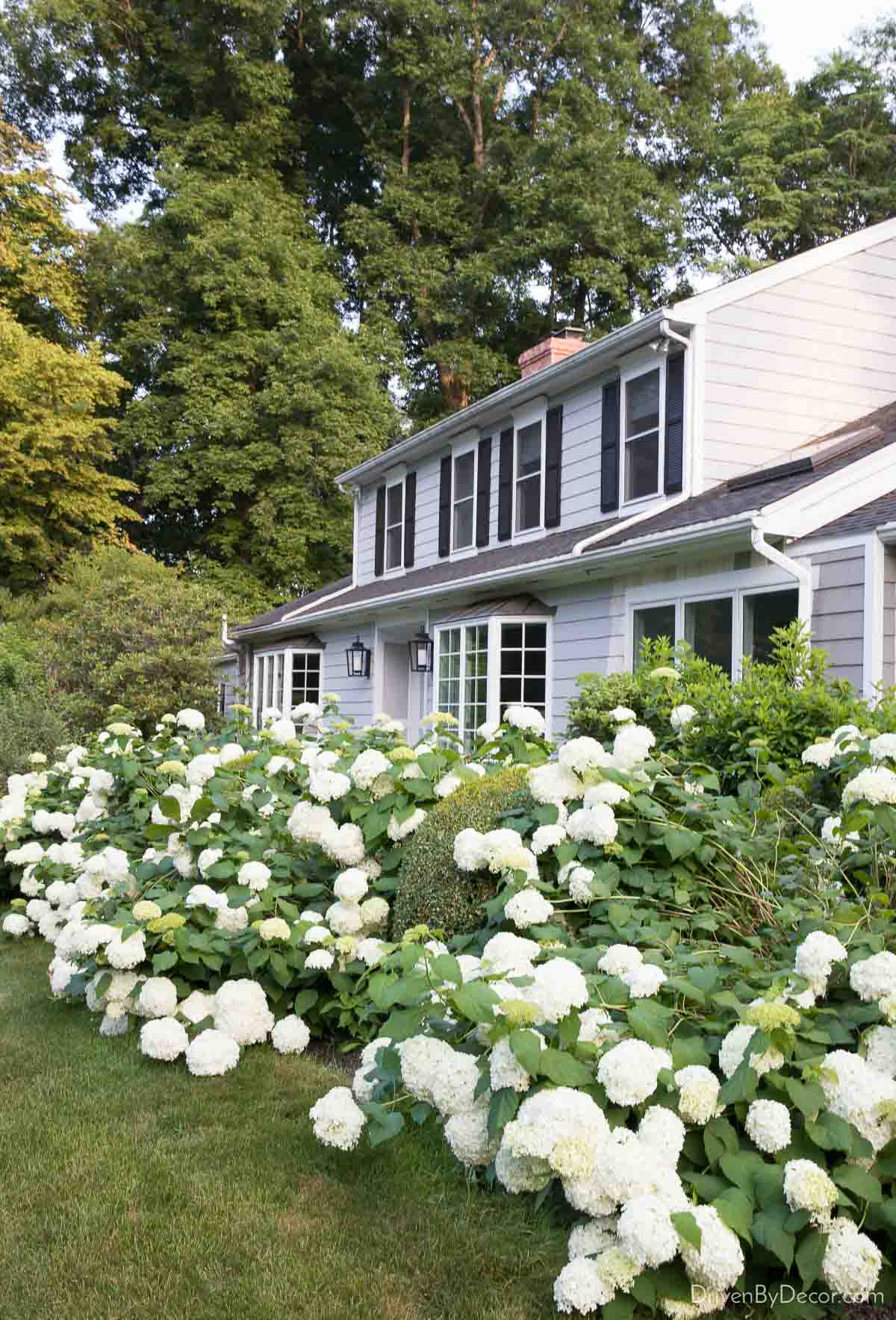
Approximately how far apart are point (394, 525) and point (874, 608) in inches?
379

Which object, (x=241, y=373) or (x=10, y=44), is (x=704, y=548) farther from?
(x=10, y=44)

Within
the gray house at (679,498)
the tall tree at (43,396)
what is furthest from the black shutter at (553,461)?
the tall tree at (43,396)

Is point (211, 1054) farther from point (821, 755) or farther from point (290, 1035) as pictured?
point (821, 755)

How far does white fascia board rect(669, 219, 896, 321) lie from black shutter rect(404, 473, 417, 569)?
6054mm

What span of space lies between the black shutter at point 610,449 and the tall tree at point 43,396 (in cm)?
1323

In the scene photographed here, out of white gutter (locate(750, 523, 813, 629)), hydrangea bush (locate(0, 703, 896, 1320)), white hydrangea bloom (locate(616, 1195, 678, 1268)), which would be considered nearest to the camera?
white hydrangea bloom (locate(616, 1195, 678, 1268))

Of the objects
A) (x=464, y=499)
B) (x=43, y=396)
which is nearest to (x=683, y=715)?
(x=464, y=499)

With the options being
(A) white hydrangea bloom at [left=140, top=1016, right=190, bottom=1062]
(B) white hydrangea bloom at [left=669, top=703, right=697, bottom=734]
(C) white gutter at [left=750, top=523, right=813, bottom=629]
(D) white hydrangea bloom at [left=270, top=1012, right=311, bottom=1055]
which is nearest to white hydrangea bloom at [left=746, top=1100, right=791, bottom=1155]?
(D) white hydrangea bloom at [left=270, top=1012, right=311, bottom=1055]

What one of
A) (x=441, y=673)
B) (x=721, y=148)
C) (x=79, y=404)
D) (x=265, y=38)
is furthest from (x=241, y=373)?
(x=441, y=673)

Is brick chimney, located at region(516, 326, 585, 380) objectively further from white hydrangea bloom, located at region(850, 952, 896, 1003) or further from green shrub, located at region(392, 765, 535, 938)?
white hydrangea bloom, located at region(850, 952, 896, 1003)

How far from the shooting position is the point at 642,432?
30.4 ft

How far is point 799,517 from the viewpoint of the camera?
21.9 ft

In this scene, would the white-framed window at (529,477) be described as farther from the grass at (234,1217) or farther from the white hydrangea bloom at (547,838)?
the grass at (234,1217)

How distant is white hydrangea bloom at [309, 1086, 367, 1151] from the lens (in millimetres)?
2602
